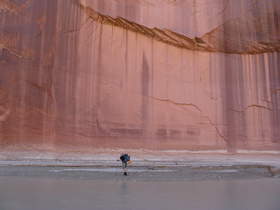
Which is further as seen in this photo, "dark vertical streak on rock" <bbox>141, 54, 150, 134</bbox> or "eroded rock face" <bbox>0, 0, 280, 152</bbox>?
"dark vertical streak on rock" <bbox>141, 54, 150, 134</bbox>

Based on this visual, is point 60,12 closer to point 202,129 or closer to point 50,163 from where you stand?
point 50,163

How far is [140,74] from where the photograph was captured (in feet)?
34.2

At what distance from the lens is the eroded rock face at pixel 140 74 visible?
936 cm

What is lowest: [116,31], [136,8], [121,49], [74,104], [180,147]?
[180,147]

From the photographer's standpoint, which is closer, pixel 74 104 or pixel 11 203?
pixel 11 203

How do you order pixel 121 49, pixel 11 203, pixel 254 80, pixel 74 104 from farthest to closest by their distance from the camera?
pixel 254 80 → pixel 121 49 → pixel 74 104 → pixel 11 203

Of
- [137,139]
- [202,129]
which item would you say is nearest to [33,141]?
[137,139]

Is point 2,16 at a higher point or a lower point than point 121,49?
higher

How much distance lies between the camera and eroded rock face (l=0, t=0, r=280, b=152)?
30.7ft

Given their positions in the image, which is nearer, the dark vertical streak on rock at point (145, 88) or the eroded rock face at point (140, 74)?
the eroded rock face at point (140, 74)

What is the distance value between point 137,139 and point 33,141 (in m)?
3.29

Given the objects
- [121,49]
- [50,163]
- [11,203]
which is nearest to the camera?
[11,203]

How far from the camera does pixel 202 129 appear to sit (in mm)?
10578

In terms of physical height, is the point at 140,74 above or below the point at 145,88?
above
